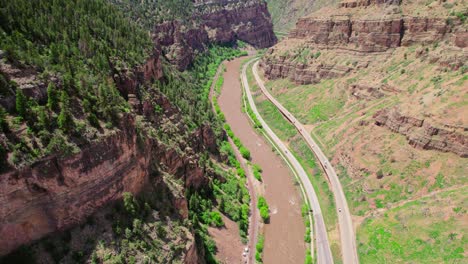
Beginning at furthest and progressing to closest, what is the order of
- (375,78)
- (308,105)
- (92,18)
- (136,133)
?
(308,105) < (375,78) < (92,18) < (136,133)

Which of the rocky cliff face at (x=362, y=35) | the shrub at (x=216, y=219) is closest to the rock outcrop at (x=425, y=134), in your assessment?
the rocky cliff face at (x=362, y=35)

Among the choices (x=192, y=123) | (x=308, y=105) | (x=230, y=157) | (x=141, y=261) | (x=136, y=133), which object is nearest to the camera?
(x=141, y=261)

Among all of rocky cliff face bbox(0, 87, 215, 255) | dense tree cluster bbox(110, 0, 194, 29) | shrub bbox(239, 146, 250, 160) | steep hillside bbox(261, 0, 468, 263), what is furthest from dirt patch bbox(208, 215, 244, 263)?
dense tree cluster bbox(110, 0, 194, 29)

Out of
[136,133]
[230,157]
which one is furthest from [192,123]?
[136,133]

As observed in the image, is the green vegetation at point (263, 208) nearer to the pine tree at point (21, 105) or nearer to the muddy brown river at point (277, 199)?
the muddy brown river at point (277, 199)

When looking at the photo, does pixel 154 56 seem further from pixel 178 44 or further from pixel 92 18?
pixel 178 44

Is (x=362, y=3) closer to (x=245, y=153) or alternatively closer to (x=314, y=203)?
(x=245, y=153)

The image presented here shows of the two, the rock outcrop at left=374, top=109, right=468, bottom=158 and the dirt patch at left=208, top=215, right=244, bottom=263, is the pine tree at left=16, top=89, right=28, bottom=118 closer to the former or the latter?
the dirt patch at left=208, top=215, right=244, bottom=263
